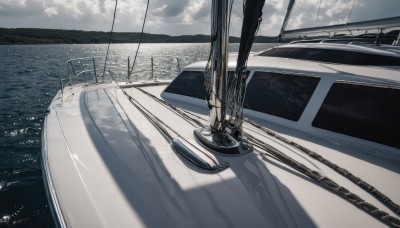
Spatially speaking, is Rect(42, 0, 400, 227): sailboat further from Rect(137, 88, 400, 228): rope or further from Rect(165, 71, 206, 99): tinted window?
Rect(165, 71, 206, 99): tinted window

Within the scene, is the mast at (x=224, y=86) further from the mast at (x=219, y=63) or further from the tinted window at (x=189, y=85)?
the tinted window at (x=189, y=85)

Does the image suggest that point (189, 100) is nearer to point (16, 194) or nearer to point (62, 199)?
point (62, 199)

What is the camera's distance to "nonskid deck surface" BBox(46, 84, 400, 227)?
5.33 feet

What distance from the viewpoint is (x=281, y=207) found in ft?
5.64

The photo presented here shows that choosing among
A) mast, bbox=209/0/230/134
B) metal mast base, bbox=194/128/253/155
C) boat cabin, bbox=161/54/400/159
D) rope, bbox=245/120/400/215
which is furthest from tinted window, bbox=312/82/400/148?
mast, bbox=209/0/230/134

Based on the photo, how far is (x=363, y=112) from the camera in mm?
2613

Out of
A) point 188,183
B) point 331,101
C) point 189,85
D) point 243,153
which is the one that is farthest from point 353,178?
point 189,85

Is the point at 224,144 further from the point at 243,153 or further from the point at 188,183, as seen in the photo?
the point at 188,183

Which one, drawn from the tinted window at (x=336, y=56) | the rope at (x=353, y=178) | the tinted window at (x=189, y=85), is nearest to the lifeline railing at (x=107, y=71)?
the tinted window at (x=189, y=85)

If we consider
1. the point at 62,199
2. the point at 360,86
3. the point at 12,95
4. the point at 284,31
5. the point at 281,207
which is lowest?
the point at 12,95

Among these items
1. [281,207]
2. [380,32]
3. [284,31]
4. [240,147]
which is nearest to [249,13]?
[240,147]

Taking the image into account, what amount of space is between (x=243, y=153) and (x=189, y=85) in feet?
7.63

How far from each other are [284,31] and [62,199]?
5728 millimetres

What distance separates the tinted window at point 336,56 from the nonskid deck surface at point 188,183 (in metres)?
1.68
